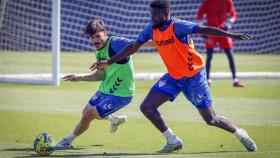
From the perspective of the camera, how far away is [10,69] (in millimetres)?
21594

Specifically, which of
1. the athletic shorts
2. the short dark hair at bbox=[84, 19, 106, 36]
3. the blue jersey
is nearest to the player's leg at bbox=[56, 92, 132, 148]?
the short dark hair at bbox=[84, 19, 106, 36]

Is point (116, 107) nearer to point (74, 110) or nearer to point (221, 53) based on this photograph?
point (74, 110)

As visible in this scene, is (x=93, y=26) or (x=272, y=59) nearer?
(x=93, y=26)

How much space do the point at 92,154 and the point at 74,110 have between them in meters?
4.74

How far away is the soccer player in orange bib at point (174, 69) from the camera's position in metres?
9.23

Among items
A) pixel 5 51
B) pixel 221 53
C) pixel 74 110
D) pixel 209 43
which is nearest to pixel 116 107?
pixel 74 110

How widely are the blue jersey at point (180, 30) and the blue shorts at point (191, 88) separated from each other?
1.52ft

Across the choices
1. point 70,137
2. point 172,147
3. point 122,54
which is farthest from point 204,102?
point 70,137

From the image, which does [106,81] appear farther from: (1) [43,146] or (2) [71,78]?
(1) [43,146]

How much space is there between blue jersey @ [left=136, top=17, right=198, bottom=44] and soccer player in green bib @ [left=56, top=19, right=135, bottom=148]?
0.48 meters

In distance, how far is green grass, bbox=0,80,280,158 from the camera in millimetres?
9648

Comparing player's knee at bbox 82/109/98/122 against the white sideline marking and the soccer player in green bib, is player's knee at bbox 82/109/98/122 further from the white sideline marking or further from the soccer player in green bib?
the white sideline marking

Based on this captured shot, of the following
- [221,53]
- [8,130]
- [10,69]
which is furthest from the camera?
[221,53]

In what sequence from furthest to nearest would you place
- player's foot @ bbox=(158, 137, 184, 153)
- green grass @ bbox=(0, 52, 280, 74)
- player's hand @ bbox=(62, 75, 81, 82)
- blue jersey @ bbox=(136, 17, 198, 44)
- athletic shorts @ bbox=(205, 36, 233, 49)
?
green grass @ bbox=(0, 52, 280, 74)
athletic shorts @ bbox=(205, 36, 233, 49)
player's hand @ bbox=(62, 75, 81, 82)
player's foot @ bbox=(158, 137, 184, 153)
blue jersey @ bbox=(136, 17, 198, 44)
